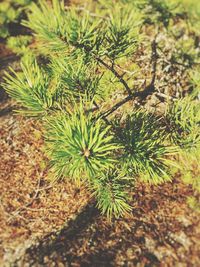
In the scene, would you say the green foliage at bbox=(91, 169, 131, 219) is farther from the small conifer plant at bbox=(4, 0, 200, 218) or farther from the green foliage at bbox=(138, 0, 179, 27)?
the green foliage at bbox=(138, 0, 179, 27)

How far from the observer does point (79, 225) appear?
2.22 metres

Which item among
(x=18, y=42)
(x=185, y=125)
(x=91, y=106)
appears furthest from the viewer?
(x=18, y=42)

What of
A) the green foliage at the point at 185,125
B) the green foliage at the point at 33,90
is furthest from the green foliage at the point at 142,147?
the green foliage at the point at 33,90

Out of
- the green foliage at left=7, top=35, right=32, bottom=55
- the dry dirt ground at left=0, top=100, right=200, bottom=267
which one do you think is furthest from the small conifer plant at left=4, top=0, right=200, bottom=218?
the green foliage at left=7, top=35, right=32, bottom=55

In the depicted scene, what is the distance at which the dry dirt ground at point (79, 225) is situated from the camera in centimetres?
211

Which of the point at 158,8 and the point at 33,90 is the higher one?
the point at 158,8

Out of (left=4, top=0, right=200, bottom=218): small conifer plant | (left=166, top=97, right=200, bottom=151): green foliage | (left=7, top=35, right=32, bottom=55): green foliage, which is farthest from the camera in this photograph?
(left=7, top=35, right=32, bottom=55): green foliage

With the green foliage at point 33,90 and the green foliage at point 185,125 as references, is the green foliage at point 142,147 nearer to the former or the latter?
the green foliage at point 185,125

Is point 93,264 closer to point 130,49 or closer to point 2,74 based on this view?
point 130,49

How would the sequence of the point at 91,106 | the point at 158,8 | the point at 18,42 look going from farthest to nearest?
the point at 18,42 < the point at 158,8 < the point at 91,106

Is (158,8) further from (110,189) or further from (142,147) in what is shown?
(110,189)

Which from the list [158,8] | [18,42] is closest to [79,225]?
[158,8]

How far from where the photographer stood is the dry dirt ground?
82.9 inches

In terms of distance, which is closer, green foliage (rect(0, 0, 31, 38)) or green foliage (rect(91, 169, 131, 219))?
green foliage (rect(91, 169, 131, 219))
